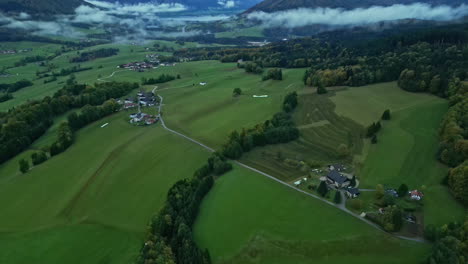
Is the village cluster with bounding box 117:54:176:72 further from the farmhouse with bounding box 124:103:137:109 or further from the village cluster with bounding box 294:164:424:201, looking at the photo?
the village cluster with bounding box 294:164:424:201

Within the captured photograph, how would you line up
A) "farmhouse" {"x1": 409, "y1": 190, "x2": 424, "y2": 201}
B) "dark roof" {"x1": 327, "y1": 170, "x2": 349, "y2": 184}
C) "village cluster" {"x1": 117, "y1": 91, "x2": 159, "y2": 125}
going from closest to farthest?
"farmhouse" {"x1": 409, "y1": 190, "x2": 424, "y2": 201}
"dark roof" {"x1": 327, "y1": 170, "x2": 349, "y2": 184}
"village cluster" {"x1": 117, "y1": 91, "x2": 159, "y2": 125}

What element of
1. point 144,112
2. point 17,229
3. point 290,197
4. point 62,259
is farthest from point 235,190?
point 144,112

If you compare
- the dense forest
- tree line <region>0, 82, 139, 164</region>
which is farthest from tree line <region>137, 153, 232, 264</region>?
tree line <region>0, 82, 139, 164</region>

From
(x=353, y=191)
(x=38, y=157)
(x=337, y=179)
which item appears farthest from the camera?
(x=38, y=157)

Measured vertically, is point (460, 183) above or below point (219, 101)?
below

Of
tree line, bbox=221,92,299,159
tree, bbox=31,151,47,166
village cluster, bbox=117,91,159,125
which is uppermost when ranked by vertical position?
village cluster, bbox=117,91,159,125

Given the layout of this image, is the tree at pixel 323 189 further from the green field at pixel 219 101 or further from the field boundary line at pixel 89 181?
the field boundary line at pixel 89 181

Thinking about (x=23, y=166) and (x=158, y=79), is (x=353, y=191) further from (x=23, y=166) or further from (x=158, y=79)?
(x=158, y=79)

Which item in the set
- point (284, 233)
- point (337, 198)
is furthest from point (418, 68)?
point (284, 233)
